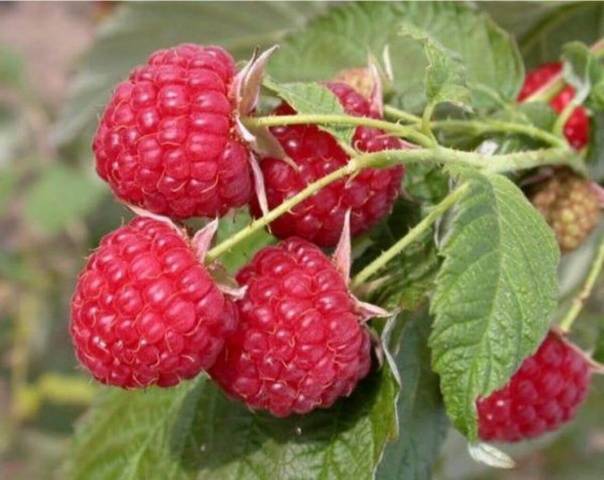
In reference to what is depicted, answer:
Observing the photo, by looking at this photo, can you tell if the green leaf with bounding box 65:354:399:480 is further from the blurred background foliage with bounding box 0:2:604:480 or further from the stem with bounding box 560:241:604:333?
the blurred background foliage with bounding box 0:2:604:480

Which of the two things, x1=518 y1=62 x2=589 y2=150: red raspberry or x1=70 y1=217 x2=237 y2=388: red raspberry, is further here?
x1=518 y1=62 x2=589 y2=150: red raspberry

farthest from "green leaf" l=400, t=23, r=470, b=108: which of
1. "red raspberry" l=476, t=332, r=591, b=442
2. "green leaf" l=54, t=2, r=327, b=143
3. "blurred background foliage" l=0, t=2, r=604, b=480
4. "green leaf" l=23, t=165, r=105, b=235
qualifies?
"green leaf" l=23, t=165, r=105, b=235

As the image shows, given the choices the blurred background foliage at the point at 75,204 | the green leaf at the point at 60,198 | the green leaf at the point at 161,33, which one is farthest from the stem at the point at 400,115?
the green leaf at the point at 60,198

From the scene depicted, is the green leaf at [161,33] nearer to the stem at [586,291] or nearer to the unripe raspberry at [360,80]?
the unripe raspberry at [360,80]

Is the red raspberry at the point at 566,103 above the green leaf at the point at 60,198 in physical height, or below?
above

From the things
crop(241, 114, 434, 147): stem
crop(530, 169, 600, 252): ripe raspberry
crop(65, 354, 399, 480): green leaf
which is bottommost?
crop(65, 354, 399, 480): green leaf

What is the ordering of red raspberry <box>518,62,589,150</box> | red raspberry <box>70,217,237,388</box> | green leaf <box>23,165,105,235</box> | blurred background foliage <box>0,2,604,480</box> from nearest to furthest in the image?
red raspberry <box>70,217,237,388</box> → red raspberry <box>518,62,589,150</box> → blurred background foliage <box>0,2,604,480</box> → green leaf <box>23,165,105,235</box>

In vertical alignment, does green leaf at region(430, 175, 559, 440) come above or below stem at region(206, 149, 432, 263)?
below
